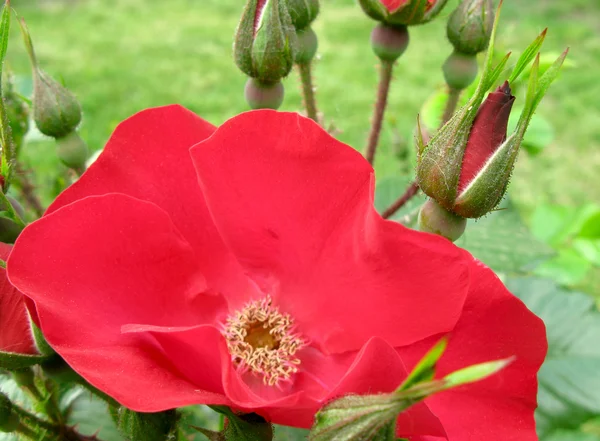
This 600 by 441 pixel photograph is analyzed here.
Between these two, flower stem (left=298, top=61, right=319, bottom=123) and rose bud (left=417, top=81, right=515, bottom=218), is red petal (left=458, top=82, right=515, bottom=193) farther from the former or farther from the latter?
Answer: flower stem (left=298, top=61, right=319, bottom=123)

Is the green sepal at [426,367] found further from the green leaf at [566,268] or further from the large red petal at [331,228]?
the green leaf at [566,268]

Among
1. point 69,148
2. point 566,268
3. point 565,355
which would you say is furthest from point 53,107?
point 566,268

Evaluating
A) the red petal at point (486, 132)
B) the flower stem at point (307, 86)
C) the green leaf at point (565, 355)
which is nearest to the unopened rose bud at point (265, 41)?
the flower stem at point (307, 86)

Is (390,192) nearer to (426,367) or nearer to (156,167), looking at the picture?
(156,167)

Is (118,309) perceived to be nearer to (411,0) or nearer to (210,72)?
(411,0)

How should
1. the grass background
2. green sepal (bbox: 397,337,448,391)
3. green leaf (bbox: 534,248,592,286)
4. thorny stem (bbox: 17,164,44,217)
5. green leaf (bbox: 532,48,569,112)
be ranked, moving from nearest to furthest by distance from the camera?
green sepal (bbox: 397,337,448,391) < green leaf (bbox: 532,48,569,112) < thorny stem (bbox: 17,164,44,217) < green leaf (bbox: 534,248,592,286) < the grass background

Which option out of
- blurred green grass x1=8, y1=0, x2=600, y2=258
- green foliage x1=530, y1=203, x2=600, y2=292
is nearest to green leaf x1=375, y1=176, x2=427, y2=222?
green foliage x1=530, y1=203, x2=600, y2=292
